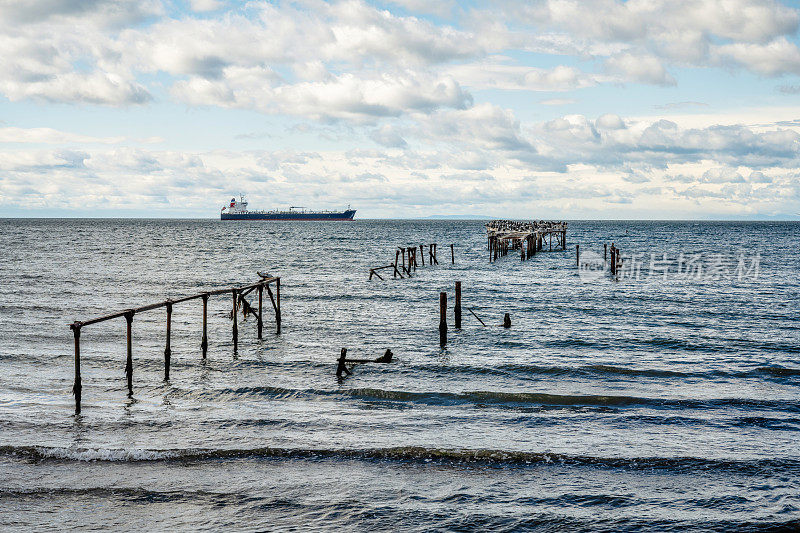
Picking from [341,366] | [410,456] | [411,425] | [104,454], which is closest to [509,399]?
[411,425]

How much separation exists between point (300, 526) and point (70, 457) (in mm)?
4541

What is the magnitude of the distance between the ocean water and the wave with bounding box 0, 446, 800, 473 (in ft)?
0.13

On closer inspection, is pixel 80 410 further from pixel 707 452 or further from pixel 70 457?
pixel 707 452

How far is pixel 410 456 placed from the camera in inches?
396

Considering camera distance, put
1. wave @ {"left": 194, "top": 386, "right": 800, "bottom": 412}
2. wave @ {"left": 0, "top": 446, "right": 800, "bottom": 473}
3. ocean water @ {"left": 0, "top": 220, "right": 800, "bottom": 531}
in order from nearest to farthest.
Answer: ocean water @ {"left": 0, "top": 220, "right": 800, "bottom": 531}
wave @ {"left": 0, "top": 446, "right": 800, "bottom": 473}
wave @ {"left": 194, "top": 386, "right": 800, "bottom": 412}

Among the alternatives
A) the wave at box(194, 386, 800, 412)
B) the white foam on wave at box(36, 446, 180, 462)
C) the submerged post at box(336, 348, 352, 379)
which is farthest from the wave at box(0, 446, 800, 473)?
the submerged post at box(336, 348, 352, 379)

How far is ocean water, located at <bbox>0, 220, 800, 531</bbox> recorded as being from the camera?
8320 mm

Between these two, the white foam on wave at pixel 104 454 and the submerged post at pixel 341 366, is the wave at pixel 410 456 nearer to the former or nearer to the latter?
the white foam on wave at pixel 104 454

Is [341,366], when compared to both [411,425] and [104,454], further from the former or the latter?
[104,454]

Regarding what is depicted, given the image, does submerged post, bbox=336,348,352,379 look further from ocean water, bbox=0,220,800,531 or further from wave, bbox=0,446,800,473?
wave, bbox=0,446,800,473

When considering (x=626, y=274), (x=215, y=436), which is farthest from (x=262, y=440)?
(x=626, y=274)

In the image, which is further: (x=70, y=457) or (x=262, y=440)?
(x=262, y=440)

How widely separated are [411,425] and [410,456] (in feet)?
5.09

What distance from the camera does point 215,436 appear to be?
10.9m
